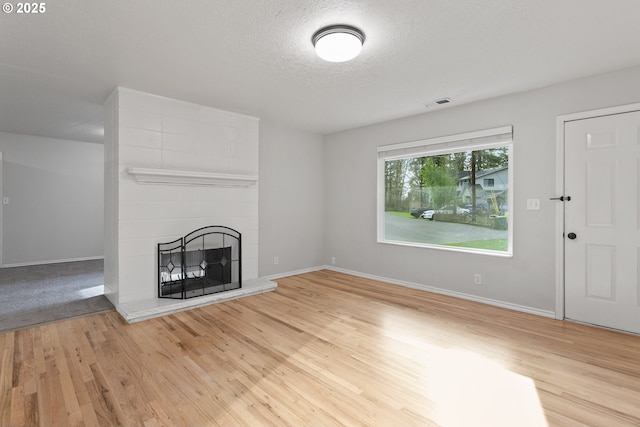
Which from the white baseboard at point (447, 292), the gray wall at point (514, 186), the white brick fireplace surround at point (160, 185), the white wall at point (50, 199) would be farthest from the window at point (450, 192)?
the white wall at point (50, 199)

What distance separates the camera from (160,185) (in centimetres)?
371

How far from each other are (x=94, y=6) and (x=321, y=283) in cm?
395

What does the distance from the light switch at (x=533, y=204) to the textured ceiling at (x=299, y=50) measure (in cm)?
123

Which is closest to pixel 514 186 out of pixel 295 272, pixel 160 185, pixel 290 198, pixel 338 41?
pixel 338 41

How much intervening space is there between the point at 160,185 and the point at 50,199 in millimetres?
4005

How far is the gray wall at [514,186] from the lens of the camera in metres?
3.20

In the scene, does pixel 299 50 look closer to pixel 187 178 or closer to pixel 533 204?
pixel 187 178

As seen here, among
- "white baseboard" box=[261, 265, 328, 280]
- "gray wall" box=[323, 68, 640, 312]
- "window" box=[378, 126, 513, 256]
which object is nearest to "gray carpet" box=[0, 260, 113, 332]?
"white baseboard" box=[261, 265, 328, 280]

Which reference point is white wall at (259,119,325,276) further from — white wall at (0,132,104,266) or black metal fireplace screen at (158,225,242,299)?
white wall at (0,132,104,266)

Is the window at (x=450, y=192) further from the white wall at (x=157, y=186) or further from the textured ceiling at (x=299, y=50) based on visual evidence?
the white wall at (x=157, y=186)

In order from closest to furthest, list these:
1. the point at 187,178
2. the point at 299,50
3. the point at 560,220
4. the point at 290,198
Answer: the point at 299,50
the point at 560,220
the point at 187,178
the point at 290,198

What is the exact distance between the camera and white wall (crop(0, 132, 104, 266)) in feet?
18.4

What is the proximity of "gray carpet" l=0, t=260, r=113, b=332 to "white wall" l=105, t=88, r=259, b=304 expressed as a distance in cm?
36

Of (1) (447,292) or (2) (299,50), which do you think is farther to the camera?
(1) (447,292)
